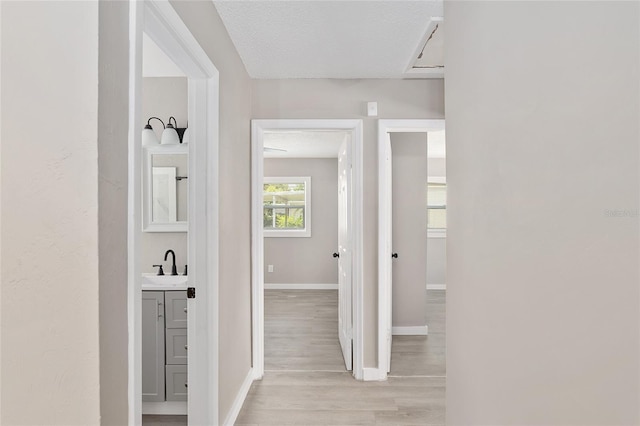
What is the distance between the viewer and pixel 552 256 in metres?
1.03

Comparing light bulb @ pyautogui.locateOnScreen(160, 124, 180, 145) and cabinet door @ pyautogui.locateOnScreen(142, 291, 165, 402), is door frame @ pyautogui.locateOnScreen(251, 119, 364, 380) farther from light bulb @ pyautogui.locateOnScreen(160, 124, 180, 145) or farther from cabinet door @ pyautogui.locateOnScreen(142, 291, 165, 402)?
cabinet door @ pyautogui.locateOnScreen(142, 291, 165, 402)

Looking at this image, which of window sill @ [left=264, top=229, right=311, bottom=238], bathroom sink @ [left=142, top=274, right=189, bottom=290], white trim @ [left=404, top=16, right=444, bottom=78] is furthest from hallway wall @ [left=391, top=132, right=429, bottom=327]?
window sill @ [left=264, top=229, right=311, bottom=238]

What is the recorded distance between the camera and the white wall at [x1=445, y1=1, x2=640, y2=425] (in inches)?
31.7

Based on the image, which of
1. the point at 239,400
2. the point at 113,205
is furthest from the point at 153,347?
the point at 113,205

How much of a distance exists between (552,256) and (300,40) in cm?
209

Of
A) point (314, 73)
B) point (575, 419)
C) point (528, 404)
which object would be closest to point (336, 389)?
point (528, 404)

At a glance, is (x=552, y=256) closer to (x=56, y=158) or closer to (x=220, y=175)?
(x=56, y=158)

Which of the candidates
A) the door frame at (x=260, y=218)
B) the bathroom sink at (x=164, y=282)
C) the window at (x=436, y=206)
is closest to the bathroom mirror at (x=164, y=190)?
the bathroom sink at (x=164, y=282)

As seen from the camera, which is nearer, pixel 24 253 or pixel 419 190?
pixel 24 253

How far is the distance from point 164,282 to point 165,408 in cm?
82

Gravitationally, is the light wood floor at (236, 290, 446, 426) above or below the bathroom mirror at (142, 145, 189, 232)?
below

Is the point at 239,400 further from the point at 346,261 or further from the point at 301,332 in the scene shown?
the point at 301,332

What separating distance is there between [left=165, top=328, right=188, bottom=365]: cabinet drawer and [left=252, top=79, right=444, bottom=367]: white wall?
1.42 metres

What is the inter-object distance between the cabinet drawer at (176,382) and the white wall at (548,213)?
5.71ft
